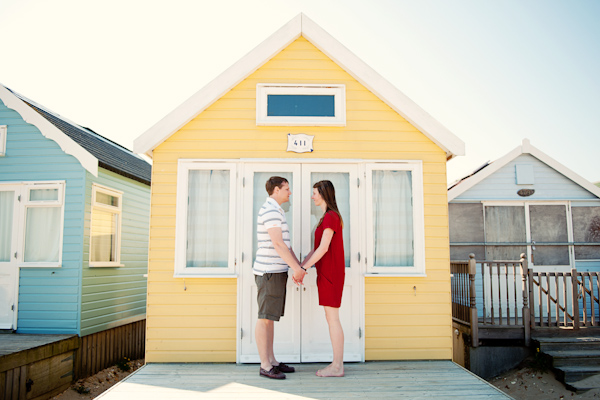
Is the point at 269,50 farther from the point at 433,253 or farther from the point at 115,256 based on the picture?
the point at 115,256

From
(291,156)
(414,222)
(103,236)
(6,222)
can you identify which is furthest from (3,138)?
(414,222)

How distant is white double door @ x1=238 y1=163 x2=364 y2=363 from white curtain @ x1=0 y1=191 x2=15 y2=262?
474cm

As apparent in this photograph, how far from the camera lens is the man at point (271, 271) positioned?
4.90m

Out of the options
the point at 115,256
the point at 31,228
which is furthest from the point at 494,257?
the point at 31,228

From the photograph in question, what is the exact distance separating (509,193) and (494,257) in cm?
137

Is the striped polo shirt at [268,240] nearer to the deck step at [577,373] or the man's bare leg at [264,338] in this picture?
the man's bare leg at [264,338]

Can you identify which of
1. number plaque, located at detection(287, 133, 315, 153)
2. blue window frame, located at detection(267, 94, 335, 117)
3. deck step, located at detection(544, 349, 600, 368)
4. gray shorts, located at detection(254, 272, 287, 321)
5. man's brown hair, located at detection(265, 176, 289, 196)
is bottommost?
deck step, located at detection(544, 349, 600, 368)

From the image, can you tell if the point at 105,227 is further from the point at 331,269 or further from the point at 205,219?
the point at 331,269

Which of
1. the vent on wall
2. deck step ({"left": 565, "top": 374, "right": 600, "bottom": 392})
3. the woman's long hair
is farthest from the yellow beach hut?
the vent on wall

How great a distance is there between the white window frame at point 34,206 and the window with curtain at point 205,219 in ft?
10.4

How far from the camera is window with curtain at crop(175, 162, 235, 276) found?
5.78m

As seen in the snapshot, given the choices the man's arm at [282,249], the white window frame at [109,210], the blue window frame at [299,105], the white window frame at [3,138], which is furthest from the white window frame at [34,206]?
the man's arm at [282,249]

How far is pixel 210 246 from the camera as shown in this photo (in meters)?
5.84

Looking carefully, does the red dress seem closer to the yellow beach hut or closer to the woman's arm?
the woman's arm
